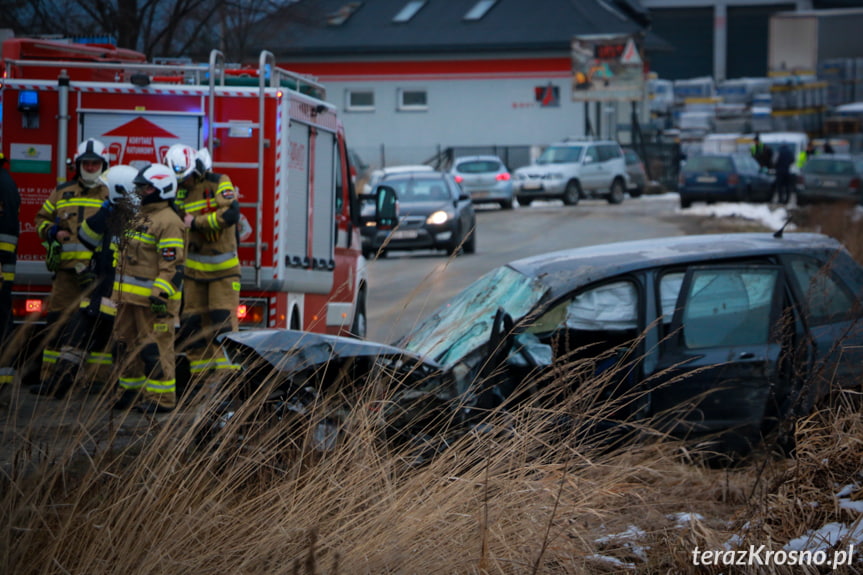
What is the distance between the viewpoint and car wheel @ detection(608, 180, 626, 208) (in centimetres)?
3450

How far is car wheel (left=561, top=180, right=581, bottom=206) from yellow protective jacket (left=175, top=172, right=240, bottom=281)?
2574 cm

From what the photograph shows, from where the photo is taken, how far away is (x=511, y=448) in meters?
4.01

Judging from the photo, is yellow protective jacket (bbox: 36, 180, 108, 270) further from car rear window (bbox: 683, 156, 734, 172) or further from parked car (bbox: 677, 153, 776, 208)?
car rear window (bbox: 683, 156, 734, 172)

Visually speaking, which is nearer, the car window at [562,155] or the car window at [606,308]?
the car window at [606,308]

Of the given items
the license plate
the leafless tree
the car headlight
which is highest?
the leafless tree

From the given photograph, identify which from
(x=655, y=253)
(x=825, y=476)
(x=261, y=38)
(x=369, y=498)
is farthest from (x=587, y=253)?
(x=261, y=38)

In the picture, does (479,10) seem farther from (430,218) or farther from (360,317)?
(360,317)

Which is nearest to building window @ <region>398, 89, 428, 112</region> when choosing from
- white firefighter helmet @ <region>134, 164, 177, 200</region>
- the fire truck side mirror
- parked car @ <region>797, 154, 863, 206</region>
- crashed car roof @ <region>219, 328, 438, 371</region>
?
parked car @ <region>797, 154, 863, 206</region>

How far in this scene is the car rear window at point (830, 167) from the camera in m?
29.1

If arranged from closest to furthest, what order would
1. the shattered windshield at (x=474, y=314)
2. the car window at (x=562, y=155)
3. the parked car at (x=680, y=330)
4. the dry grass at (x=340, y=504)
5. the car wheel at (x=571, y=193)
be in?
the dry grass at (x=340, y=504), the parked car at (x=680, y=330), the shattered windshield at (x=474, y=314), the car wheel at (x=571, y=193), the car window at (x=562, y=155)

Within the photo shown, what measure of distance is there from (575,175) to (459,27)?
14.2 metres

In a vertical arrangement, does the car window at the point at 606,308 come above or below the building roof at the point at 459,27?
below

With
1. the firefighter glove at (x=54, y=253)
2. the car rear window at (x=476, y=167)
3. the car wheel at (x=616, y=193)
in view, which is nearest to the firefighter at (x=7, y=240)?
the firefighter glove at (x=54, y=253)

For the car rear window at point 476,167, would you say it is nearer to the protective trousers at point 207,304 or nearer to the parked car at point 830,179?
the parked car at point 830,179
